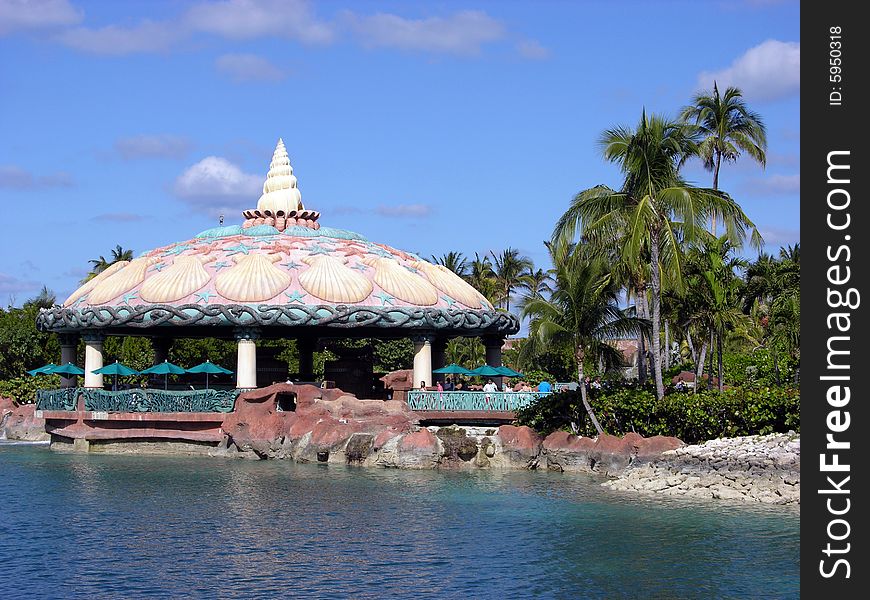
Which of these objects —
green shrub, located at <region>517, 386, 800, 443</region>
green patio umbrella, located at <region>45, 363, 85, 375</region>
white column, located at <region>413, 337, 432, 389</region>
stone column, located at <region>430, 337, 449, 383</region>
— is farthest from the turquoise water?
stone column, located at <region>430, 337, 449, 383</region>

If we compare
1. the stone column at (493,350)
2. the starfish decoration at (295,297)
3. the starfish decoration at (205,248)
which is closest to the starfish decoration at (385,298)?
the starfish decoration at (295,297)

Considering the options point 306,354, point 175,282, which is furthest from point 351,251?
point 306,354

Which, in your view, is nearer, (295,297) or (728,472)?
(728,472)

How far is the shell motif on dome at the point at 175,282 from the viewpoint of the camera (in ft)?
135

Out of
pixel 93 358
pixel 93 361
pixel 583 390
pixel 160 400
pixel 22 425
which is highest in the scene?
pixel 93 358

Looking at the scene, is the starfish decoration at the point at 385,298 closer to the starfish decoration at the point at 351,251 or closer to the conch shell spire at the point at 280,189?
the starfish decoration at the point at 351,251

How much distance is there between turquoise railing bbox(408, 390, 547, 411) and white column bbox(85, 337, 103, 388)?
12319 mm

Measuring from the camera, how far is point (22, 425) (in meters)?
46.6

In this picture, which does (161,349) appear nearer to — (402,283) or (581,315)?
(402,283)

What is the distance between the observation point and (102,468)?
33.9 m

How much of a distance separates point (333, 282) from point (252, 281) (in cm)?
304

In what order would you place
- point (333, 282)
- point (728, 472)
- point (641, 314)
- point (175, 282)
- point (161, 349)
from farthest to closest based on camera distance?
point (161, 349)
point (333, 282)
point (175, 282)
point (641, 314)
point (728, 472)

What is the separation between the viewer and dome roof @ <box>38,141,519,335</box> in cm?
4061

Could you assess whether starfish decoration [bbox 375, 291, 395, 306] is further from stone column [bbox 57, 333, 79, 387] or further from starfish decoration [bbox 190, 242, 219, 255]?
stone column [bbox 57, 333, 79, 387]
